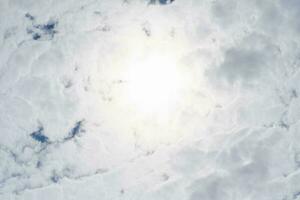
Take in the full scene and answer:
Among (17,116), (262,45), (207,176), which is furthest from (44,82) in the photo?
(262,45)

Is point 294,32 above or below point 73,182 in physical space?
above

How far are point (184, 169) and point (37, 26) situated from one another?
1296 millimetres

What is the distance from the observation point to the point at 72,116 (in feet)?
6.97

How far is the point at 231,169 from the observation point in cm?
211

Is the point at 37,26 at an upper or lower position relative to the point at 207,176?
upper

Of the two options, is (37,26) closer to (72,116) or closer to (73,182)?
(72,116)

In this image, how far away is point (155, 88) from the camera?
2.07 metres

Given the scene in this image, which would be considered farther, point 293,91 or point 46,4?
point 46,4

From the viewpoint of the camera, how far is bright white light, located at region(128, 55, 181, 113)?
2068mm

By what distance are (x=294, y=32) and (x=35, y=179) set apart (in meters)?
1.85

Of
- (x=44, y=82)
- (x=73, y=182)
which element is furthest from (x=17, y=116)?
(x=73, y=182)

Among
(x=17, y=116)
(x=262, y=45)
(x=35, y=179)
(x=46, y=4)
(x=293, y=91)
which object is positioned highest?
(x=46, y=4)

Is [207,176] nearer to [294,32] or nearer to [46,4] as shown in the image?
[294,32]

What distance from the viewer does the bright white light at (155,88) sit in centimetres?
207
